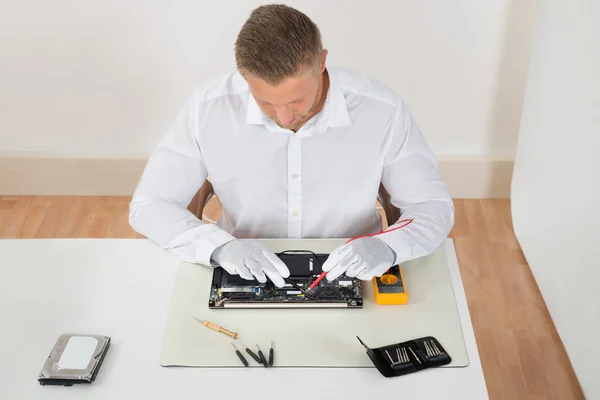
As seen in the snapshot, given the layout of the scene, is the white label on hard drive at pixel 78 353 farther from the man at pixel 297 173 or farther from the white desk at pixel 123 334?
the man at pixel 297 173

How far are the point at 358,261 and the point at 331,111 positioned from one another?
17.3 inches

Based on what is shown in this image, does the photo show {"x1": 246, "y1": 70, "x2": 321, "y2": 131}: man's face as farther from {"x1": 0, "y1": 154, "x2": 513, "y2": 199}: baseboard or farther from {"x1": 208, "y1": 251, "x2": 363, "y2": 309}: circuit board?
{"x1": 0, "y1": 154, "x2": 513, "y2": 199}: baseboard

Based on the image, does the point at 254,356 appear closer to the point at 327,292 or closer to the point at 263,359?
the point at 263,359

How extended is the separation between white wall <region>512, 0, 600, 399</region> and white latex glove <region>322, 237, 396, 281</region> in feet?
2.86

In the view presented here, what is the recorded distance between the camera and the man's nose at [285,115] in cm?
167

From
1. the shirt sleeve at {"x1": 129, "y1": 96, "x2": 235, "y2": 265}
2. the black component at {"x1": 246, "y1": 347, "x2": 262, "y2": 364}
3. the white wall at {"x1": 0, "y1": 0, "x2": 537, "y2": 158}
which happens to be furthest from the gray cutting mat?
the white wall at {"x1": 0, "y1": 0, "x2": 537, "y2": 158}

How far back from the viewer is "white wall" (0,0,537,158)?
291 cm

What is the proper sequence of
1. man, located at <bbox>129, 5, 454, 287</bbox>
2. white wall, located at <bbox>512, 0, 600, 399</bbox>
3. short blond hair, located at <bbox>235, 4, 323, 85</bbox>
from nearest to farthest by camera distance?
short blond hair, located at <bbox>235, 4, 323, 85</bbox>, man, located at <bbox>129, 5, 454, 287</bbox>, white wall, located at <bbox>512, 0, 600, 399</bbox>

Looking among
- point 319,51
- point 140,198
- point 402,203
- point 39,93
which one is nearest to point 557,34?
point 402,203

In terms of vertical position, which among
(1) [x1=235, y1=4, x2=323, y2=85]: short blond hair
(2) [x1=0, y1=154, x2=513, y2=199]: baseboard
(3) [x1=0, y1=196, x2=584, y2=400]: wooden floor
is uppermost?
(1) [x1=235, y1=4, x2=323, y2=85]: short blond hair

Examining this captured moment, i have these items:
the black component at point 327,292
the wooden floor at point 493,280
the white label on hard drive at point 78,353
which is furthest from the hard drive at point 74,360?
the wooden floor at point 493,280

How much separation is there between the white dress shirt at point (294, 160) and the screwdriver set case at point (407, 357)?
0.39 meters

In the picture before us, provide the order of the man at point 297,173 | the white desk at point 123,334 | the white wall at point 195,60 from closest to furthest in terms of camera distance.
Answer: the white desk at point 123,334
the man at point 297,173
the white wall at point 195,60

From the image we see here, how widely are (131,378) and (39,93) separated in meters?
2.06
